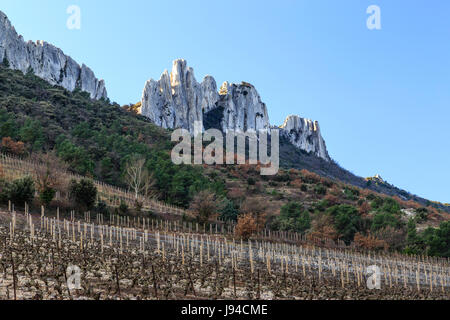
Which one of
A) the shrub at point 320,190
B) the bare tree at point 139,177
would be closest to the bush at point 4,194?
the bare tree at point 139,177

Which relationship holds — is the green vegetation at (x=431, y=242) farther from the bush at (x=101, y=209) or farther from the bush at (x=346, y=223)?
the bush at (x=101, y=209)

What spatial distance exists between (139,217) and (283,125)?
126 metres

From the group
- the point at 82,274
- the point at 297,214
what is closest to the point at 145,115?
the point at 297,214

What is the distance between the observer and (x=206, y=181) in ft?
194

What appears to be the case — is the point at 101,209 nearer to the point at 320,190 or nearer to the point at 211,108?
the point at 320,190

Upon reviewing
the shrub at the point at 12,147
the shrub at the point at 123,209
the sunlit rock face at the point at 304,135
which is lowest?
the shrub at the point at 123,209

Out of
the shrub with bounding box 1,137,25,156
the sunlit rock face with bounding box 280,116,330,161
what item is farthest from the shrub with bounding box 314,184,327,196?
the sunlit rock face with bounding box 280,116,330,161

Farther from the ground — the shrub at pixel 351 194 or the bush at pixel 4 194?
the shrub at pixel 351 194

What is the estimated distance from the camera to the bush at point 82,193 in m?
38.2

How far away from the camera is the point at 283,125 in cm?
16162

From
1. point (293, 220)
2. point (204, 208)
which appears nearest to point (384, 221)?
point (293, 220)

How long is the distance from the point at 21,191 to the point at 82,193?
5408 millimetres

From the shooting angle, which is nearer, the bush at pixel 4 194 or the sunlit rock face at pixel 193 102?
the bush at pixel 4 194

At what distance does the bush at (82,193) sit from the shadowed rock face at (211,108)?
87.6 metres
